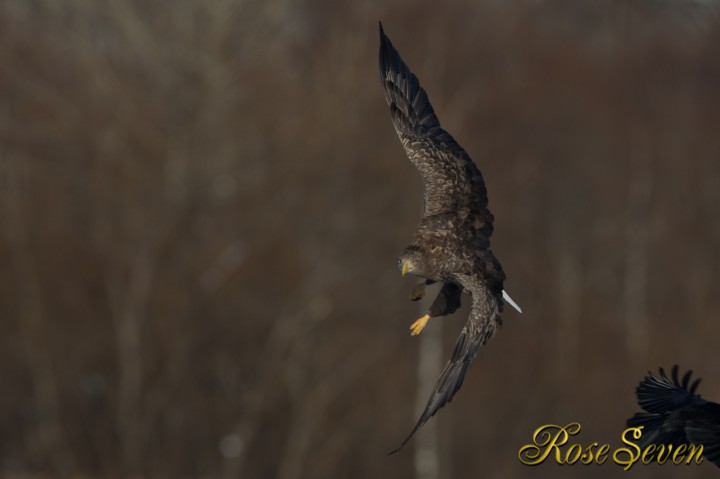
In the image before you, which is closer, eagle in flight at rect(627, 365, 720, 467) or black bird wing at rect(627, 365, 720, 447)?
eagle in flight at rect(627, 365, 720, 467)

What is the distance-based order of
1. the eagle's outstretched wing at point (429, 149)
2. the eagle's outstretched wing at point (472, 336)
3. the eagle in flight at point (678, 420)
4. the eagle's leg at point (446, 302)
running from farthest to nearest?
the eagle's outstretched wing at point (429, 149)
the eagle's leg at point (446, 302)
the eagle in flight at point (678, 420)
the eagle's outstretched wing at point (472, 336)

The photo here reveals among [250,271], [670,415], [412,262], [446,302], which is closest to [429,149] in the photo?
[446,302]

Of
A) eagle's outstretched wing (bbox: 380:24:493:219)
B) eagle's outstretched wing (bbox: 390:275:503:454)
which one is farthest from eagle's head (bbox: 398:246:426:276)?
eagle's outstretched wing (bbox: 380:24:493:219)

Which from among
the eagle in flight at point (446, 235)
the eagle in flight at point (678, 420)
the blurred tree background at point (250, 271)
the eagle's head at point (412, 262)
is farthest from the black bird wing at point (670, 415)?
the blurred tree background at point (250, 271)

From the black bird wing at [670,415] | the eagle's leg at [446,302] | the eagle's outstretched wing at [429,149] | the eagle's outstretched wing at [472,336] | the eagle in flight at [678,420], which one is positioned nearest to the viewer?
the eagle's outstretched wing at [472,336]

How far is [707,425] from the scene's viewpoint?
32.4 feet

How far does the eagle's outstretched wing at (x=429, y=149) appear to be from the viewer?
10391 mm

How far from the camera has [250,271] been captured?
25625 millimetres

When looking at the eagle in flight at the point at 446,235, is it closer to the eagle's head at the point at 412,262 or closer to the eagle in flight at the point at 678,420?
the eagle's head at the point at 412,262

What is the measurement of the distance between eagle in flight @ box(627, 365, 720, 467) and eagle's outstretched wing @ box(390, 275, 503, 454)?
4.18 feet

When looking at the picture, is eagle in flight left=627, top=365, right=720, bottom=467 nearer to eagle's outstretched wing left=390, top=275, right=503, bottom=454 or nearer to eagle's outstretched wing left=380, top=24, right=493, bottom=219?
eagle's outstretched wing left=390, top=275, right=503, bottom=454

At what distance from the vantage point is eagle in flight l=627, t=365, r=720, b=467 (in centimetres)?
978

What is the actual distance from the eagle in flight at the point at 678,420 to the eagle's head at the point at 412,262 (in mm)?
1786

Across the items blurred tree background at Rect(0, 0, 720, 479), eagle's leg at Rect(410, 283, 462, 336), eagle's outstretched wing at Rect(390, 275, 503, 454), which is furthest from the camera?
blurred tree background at Rect(0, 0, 720, 479)
